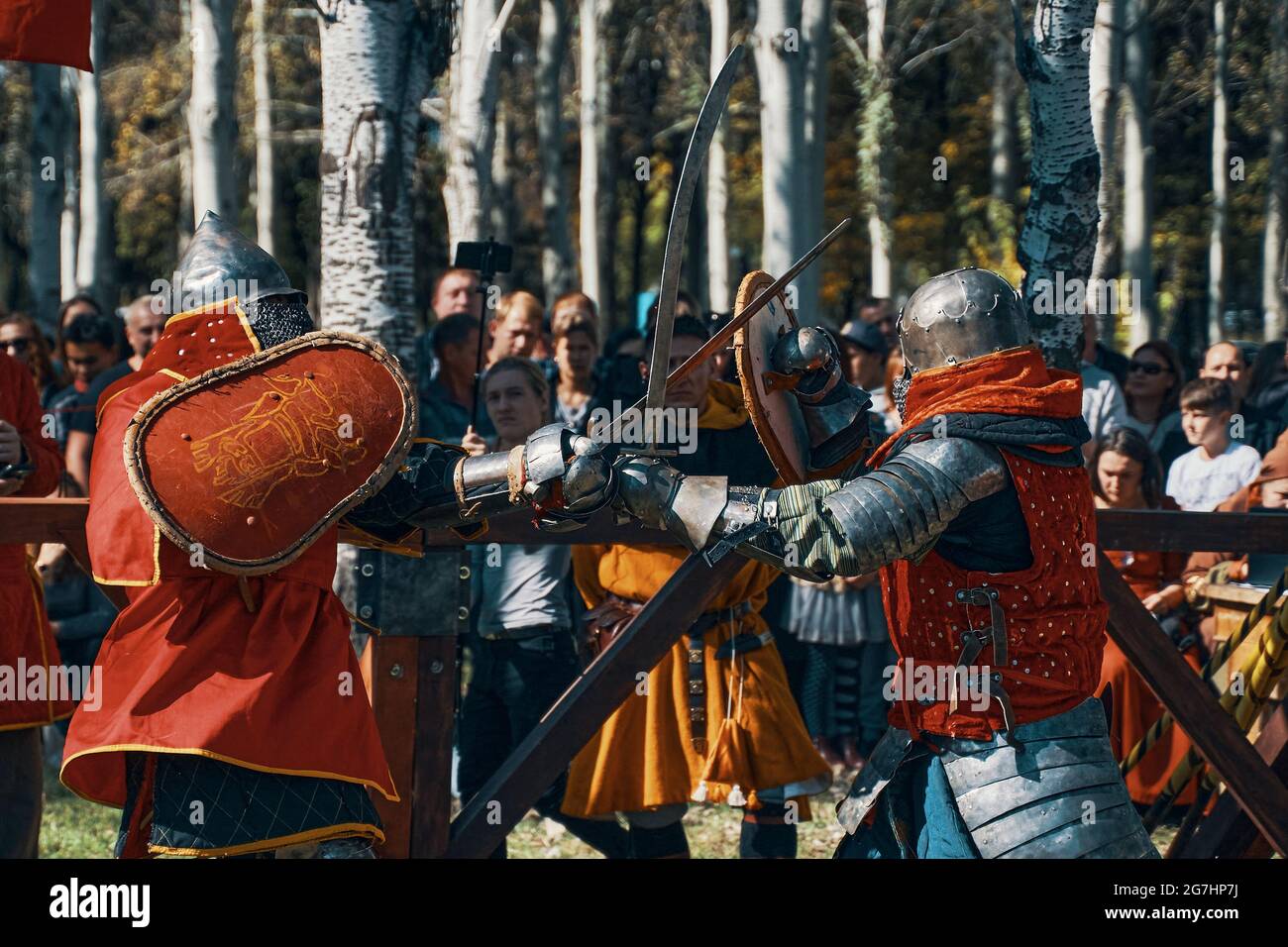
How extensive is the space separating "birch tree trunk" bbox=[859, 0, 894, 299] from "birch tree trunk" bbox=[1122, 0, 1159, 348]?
277 centimetres

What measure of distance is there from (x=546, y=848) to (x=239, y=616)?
9.04ft

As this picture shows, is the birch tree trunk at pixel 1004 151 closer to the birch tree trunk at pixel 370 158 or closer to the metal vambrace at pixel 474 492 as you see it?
the birch tree trunk at pixel 370 158

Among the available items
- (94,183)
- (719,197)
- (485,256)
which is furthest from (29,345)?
(94,183)

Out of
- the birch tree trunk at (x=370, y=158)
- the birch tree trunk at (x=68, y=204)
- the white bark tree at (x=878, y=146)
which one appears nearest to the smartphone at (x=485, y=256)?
the birch tree trunk at (x=370, y=158)

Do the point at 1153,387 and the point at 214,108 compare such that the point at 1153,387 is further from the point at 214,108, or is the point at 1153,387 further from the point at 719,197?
the point at 719,197

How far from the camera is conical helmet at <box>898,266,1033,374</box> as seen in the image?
322cm

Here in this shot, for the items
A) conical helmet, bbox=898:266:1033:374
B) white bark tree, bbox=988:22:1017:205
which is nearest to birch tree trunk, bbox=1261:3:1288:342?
white bark tree, bbox=988:22:1017:205

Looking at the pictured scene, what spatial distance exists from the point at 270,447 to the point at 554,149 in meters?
16.7

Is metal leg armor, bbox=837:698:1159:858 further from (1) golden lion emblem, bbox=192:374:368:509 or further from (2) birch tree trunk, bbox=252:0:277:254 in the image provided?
(2) birch tree trunk, bbox=252:0:277:254

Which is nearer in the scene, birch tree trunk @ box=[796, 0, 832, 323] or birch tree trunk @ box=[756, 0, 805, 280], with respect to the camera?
birch tree trunk @ box=[756, 0, 805, 280]

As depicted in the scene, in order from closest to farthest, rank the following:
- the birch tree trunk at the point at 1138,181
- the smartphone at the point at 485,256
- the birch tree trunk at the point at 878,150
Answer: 1. the smartphone at the point at 485,256
2. the birch tree trunk at the point at 1138,181
3. the birch tree trunk at the point at 878,150

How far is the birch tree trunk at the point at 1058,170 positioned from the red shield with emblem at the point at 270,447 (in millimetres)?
3134

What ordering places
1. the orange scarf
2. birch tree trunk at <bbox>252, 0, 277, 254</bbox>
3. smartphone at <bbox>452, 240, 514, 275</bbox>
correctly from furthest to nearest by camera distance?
birch tree trunk at <bbox>252, 0, 277, 254</bbox> < smartphone at <bbox>452, 240, 514, 275</bbox> < the orange scarf

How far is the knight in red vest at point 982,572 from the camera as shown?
3.08 metres
